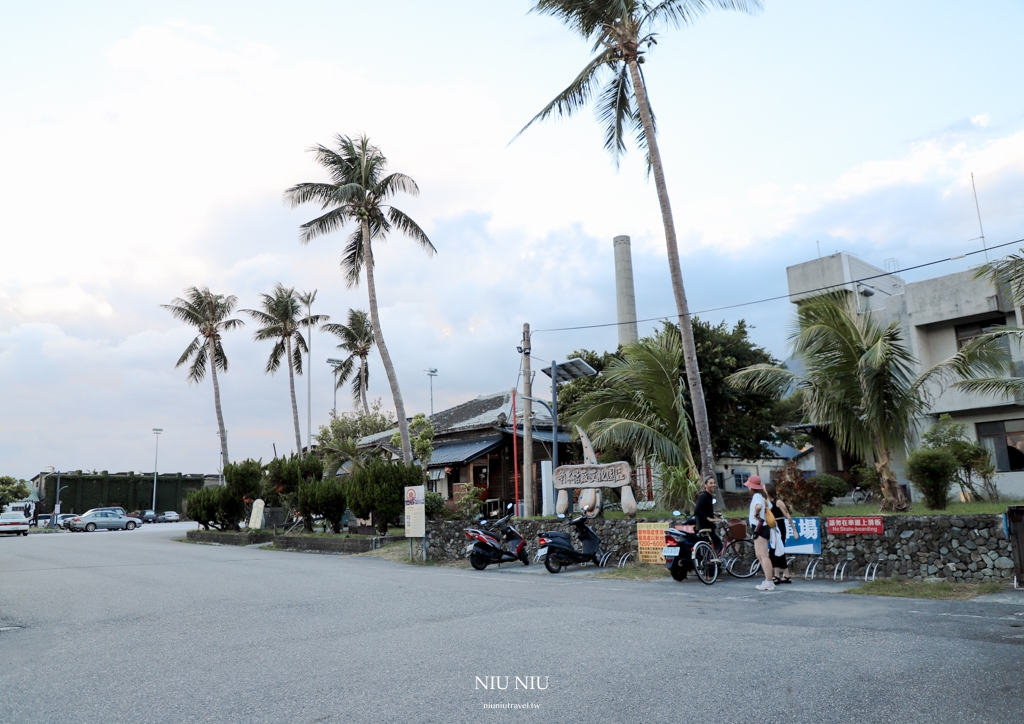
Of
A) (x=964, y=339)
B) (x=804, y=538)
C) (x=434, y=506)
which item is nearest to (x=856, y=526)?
(x=804, y=538)

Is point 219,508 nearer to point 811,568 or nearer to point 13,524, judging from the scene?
point 13,524

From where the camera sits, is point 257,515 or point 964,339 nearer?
point 964,339

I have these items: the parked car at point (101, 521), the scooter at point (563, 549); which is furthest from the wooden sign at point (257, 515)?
the parked car at point (101, 521)

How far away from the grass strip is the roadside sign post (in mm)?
9740

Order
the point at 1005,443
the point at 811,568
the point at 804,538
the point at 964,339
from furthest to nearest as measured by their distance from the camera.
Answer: the point at 964,339 → the point at 1005,443 → the point at 804,538 → the point at 811,568

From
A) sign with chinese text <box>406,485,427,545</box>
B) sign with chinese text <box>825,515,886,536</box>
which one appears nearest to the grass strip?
sign with chinese text <box>825,515,886,536</box>

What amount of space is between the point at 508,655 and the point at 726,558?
797cm

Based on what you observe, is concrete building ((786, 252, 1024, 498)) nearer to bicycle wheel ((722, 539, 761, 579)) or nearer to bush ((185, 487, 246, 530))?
bicycle wheel ((722, 539, 761, 579))

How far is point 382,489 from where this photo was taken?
21875 mm

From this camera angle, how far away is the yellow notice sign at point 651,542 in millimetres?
14734

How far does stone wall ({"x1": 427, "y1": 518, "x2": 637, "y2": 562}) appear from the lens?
51.7 feet

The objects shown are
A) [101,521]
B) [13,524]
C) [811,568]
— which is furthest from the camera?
[101,521]

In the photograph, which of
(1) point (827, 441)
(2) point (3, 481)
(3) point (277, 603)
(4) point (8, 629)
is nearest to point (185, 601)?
(3) point (277, 603)

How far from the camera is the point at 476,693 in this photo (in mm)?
5422
